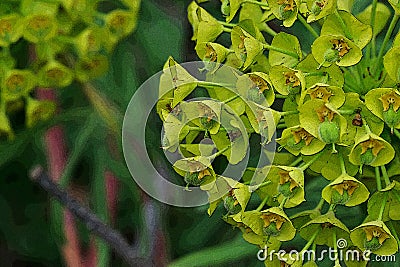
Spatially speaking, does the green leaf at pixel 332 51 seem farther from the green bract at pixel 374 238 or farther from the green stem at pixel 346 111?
the green bract at pixel 374 238

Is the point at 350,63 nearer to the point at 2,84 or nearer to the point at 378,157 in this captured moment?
the point at 378,157

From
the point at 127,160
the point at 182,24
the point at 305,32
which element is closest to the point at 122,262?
the point at 127,160

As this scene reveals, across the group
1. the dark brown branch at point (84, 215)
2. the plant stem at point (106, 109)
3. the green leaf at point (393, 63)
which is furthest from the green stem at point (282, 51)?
the plant stem at point (106, 109)

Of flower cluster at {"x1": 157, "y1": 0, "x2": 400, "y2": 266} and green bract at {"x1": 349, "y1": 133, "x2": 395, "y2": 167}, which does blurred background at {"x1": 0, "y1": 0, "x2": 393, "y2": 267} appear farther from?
green bract at {"x1": 349, "y1": 133, "x2": 395, "y2": 167}

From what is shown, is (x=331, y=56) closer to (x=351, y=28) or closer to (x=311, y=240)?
(x=351, y=28)

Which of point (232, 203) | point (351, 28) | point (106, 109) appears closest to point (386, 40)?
point (351, 28)

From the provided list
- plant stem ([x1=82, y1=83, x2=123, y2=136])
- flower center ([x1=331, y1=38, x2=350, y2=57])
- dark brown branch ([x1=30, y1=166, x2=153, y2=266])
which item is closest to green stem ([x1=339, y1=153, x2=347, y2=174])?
flower center ([x1=331, y1=38, x2=350, y2=57])
